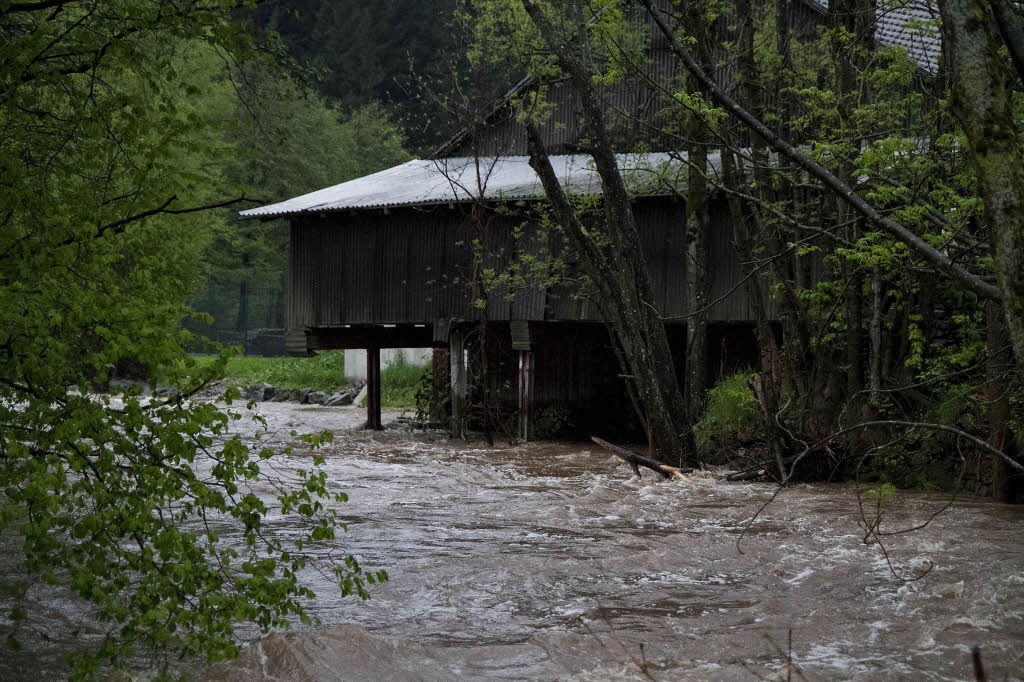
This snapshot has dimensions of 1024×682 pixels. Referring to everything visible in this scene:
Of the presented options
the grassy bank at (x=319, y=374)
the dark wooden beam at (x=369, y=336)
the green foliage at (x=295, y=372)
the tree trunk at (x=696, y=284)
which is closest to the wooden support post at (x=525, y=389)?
the dark wooden beam at (x=369, y=336)

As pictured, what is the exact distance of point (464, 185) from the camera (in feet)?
60.5

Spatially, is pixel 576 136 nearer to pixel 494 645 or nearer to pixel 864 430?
pixel 864 430

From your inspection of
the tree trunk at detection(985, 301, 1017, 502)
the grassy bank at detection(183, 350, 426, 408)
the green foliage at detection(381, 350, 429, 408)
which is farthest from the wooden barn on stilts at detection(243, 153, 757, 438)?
the grassy bank at detection(183, 350, 426, 408)

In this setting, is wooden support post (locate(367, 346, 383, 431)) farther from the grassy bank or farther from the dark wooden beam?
the grassy bank

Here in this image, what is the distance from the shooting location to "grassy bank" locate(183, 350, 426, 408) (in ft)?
103

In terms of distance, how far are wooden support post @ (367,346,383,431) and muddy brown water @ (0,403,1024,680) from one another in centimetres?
1008

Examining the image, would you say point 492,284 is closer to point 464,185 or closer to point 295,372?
point 464,185

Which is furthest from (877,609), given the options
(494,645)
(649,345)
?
(649,345)

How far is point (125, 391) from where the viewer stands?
4250 mm

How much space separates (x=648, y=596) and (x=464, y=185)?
12267 mm

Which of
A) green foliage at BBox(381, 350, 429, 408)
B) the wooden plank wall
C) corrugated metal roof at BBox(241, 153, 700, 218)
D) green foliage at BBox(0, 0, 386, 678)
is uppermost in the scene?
corrugated metal roof at BBox(241, 153, 700, 218)

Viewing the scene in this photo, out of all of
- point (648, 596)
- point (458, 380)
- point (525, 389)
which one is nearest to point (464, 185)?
point (458, 380)

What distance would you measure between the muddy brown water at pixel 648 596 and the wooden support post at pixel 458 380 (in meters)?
7.33

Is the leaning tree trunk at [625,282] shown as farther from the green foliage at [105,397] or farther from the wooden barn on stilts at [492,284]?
the green foliage at [105,397]
